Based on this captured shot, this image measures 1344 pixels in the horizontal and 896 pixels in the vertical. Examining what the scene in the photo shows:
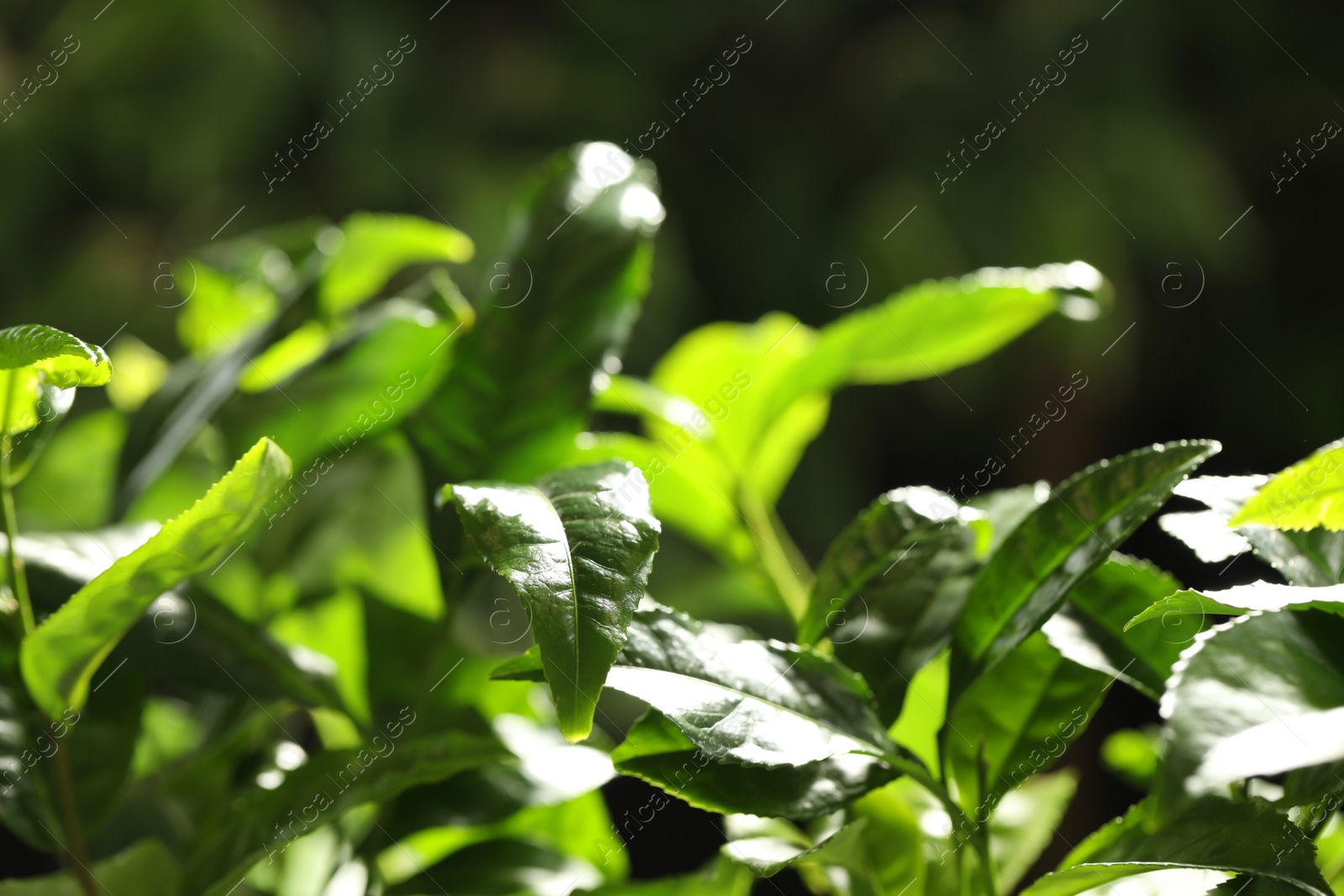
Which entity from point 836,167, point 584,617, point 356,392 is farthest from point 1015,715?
point 836,167

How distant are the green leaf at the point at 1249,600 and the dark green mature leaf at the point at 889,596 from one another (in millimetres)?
74

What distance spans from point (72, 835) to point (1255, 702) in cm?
33

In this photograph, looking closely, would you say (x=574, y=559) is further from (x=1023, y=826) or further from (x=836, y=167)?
(x=836, y=167)

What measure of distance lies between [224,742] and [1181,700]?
312mm

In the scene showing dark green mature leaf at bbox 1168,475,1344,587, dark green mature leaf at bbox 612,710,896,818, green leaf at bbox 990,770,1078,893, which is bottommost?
green leaf at bbox 990,770,1078,893

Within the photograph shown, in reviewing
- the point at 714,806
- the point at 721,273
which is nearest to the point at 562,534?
the point at 714,806

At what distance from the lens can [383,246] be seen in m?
0.45

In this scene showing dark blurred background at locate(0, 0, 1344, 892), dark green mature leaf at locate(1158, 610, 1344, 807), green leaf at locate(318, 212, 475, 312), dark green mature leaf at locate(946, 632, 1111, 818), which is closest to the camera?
dark green mature leaf at locate(1158, 610, 1344, 807)

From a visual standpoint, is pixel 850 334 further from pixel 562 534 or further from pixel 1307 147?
pixel 1307 147

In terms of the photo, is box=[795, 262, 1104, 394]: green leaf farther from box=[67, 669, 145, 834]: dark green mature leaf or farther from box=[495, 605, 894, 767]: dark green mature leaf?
box=[67, 669, 145, 834]: dark green mature leaf

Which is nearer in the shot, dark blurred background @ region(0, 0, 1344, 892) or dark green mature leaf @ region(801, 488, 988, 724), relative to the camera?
dark green mature leaf @ region(801, 488, 988, 724)

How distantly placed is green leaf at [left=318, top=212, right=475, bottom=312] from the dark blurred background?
1137 millimetres

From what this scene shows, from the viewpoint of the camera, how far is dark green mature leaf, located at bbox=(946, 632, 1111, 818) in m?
0.28

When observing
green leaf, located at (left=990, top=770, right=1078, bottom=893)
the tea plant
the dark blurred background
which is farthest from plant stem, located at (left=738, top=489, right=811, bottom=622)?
the dark blurred background
